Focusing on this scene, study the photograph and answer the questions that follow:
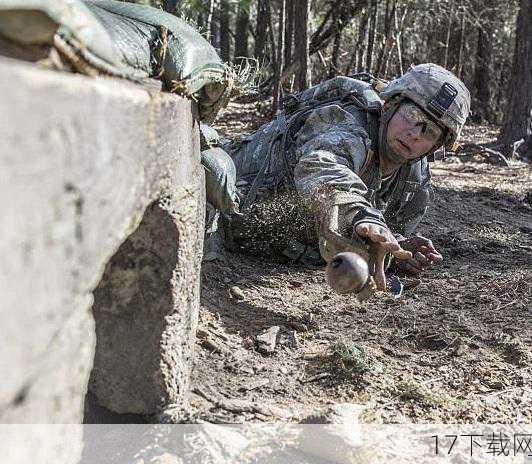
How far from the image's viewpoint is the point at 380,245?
275cm

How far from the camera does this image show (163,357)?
2131mm


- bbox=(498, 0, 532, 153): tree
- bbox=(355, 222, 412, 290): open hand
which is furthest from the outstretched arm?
bbox=(498, 0, 532, 153): tree

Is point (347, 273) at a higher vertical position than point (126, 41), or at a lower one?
lower

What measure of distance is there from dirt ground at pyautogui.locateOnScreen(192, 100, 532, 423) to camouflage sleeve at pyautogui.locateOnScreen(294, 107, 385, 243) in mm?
551

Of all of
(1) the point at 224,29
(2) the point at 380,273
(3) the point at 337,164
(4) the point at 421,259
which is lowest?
(4) the point at 421,259

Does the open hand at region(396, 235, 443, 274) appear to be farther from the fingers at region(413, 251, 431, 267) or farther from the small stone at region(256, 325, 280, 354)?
the small stone at region(256, 325, 280, 354)

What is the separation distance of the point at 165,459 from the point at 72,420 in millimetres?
662

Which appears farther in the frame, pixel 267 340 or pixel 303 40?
pixel 303 40

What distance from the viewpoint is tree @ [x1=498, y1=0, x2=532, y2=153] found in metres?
9.41

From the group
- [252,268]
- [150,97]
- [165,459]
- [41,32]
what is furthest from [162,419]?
[252,268]

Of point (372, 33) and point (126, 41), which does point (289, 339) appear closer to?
point (126, 41)

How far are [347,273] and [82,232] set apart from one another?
1.24 m

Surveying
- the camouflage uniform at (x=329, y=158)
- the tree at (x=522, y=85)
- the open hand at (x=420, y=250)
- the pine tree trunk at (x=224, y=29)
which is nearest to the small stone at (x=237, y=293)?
the camouflage uniform at (x=329, y=158)


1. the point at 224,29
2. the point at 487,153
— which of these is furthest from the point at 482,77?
the point at 487,153
